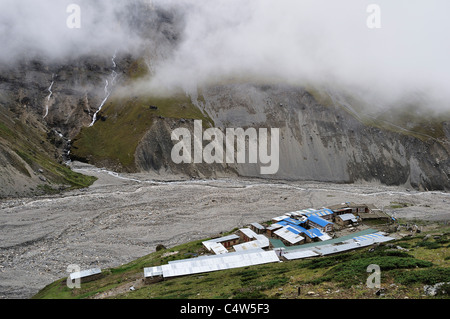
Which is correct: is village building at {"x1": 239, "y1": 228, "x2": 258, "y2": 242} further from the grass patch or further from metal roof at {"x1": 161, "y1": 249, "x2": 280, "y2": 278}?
the grass patch

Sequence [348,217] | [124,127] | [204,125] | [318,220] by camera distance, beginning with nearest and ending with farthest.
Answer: [318,220], [348,217], [124,127], [204,125]

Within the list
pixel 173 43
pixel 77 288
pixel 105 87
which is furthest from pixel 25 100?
pixel 77 288

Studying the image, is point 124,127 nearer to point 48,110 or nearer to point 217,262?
point 48,110

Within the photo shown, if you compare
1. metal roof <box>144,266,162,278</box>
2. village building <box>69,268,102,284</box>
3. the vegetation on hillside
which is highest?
the vegetation on hillside

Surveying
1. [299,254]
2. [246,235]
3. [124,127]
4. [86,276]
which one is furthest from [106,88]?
[299,254]

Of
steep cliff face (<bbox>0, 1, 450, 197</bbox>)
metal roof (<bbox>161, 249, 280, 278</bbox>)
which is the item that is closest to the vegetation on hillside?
metal roof (<bbox>161, 249, 280, 278</bbox>)

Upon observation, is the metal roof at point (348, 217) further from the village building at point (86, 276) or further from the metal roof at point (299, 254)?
the village building at point (86, 276)

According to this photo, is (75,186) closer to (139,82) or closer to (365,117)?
(139,82)
